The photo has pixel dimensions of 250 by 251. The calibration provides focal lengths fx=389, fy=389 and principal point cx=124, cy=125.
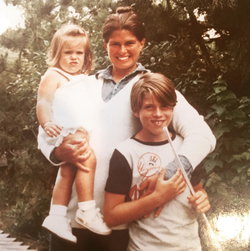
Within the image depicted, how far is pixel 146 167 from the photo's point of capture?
335 centimetres

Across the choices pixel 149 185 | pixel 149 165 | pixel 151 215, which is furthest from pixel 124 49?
pixel 151 215

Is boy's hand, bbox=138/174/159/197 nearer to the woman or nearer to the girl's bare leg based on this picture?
the woman

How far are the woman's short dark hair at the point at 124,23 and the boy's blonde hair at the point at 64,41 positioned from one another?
0.65ft

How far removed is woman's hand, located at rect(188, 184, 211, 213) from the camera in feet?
11.0

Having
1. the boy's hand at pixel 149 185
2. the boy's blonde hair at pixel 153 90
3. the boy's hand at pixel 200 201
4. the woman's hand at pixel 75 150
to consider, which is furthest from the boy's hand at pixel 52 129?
the boy's hand at pixel 200 201

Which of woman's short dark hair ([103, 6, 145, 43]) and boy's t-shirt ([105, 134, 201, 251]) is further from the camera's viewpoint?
woman's short dark hair ([103, 6, 145, 43])

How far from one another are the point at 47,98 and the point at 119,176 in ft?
3.35

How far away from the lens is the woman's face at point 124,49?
3594mm

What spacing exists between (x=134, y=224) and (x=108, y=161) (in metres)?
0.59

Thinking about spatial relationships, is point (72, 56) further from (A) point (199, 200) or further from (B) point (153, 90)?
(A) point (199, 200)

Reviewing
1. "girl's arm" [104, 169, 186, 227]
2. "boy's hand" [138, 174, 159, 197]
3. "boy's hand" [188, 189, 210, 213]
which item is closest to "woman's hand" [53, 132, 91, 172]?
"girl's arm" [104, 169, 186, 227]

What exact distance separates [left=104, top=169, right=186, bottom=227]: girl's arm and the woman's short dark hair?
1.32 metres

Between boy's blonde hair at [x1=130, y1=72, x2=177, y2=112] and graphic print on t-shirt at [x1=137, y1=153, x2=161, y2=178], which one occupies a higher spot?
boy's blonde hair at [x1=130, y1=72, x2=177, y2=112]

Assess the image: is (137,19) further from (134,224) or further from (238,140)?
(134,224)
